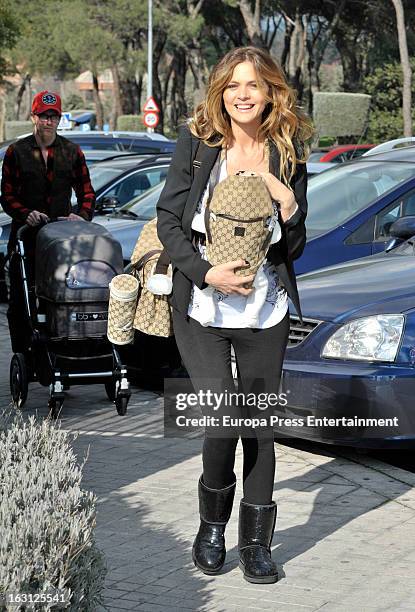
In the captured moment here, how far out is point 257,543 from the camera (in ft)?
15.3

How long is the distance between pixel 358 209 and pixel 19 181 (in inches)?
103

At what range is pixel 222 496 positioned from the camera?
476 centimetres

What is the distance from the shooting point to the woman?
14.9 feet

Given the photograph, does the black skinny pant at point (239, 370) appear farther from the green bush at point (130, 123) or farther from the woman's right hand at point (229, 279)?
the green bush at point (130, 123)

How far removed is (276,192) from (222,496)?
1.17 meters

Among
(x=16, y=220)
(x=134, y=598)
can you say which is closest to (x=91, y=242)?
(x=16, y=220)

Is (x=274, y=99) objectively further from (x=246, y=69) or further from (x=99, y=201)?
(x=99, y=201)

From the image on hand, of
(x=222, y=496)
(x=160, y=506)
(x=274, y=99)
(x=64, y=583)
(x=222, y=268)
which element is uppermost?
(x=274, y=99)

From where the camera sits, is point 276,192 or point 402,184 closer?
point 276,192

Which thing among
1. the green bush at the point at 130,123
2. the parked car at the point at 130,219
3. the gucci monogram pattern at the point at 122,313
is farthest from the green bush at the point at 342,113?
the gucci monogram pattern at the point at 122,313

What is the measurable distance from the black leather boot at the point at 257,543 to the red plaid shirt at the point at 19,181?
12.1 feet

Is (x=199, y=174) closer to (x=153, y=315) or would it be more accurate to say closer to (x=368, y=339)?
(x=153, y=315)

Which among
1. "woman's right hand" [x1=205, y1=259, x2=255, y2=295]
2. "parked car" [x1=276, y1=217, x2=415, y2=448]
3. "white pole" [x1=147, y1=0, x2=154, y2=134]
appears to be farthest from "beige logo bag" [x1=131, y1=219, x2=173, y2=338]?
"white pole" [x1=147, y1=0, x2=154, y2=134]

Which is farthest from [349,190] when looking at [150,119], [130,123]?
[130,123]
